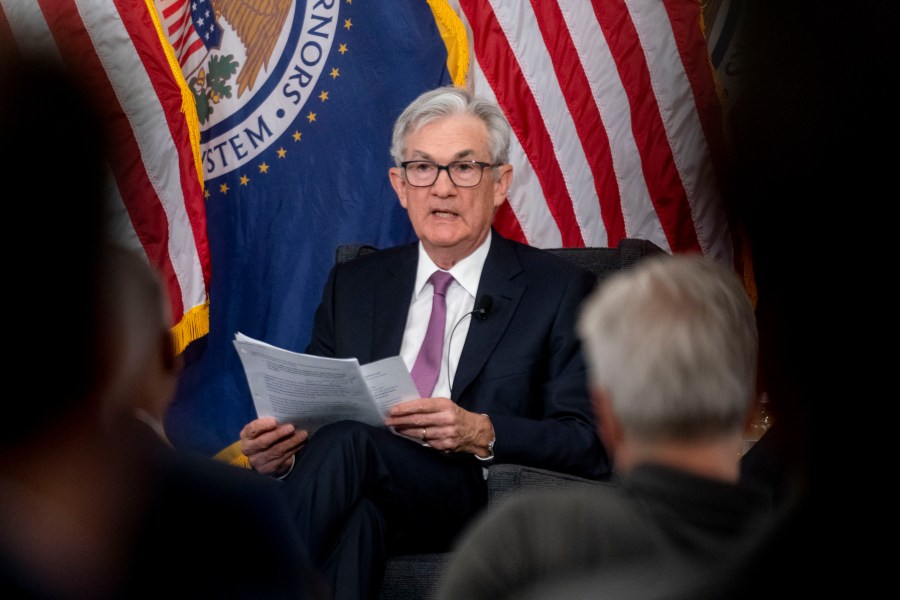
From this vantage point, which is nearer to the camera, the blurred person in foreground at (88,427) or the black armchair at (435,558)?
the blurred person in foreground at (88,427)

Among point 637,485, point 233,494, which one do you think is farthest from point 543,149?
point 233,494

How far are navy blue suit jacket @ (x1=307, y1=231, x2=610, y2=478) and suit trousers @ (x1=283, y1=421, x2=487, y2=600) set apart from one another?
0.49 feet

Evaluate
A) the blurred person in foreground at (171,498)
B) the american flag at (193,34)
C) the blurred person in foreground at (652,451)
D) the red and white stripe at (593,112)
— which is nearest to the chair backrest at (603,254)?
the red and white stripe at (593,112)

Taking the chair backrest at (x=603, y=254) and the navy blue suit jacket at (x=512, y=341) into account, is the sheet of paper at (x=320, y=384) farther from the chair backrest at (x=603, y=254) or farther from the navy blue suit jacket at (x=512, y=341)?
the chair backrest at (x=603, y=254)

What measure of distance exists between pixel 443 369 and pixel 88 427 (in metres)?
2.12

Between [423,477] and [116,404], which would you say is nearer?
[116,404]

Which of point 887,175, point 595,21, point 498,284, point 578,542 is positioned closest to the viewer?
point 887,175

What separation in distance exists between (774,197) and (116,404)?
0.32 m

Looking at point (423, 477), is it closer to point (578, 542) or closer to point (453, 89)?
point (453, 89)

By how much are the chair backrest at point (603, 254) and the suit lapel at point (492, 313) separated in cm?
25

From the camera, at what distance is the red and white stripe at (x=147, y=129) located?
121 inches

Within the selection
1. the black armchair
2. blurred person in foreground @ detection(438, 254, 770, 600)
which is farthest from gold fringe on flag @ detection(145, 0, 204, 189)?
blurred person in foreground @ detection(438, 254, 770, 600)

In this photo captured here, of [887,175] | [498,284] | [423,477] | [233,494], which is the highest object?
[887,175]

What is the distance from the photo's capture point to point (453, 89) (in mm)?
2830
